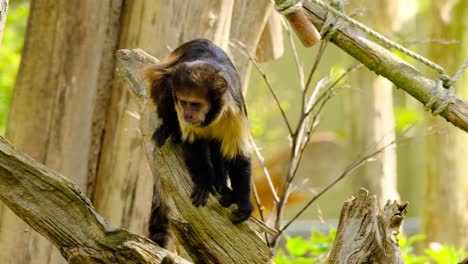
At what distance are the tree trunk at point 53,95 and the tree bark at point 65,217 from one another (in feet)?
4.68

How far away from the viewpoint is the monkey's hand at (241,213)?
9.37 feet

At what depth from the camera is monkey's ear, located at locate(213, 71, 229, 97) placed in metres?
3.15

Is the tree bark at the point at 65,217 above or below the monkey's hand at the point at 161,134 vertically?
below

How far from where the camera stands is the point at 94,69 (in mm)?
4238

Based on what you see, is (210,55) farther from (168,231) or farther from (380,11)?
(380,11)

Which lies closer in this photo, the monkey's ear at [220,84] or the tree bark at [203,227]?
the tree bark at [203,227]

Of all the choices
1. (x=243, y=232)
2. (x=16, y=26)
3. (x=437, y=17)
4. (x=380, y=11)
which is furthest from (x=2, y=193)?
(x=16, y=26)

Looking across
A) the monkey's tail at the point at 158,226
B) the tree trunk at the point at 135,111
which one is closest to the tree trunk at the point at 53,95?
the tree trunk at the point at 135,111

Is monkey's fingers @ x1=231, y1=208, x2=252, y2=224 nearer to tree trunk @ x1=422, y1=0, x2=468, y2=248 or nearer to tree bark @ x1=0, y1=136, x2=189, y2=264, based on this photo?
tree bark @ x1=0, y1=136, x2=189, y2=264

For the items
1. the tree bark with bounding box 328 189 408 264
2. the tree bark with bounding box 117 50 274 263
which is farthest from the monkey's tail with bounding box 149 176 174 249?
the tree bark with bounding box 328 189 408 264

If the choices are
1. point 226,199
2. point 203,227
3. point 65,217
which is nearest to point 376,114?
point 226,199

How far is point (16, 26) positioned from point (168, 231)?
6511 millimetres

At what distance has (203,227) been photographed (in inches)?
111

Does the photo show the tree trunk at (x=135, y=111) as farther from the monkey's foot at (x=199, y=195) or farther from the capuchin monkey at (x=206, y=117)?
the monkey's foot at (x=199, y=195)
